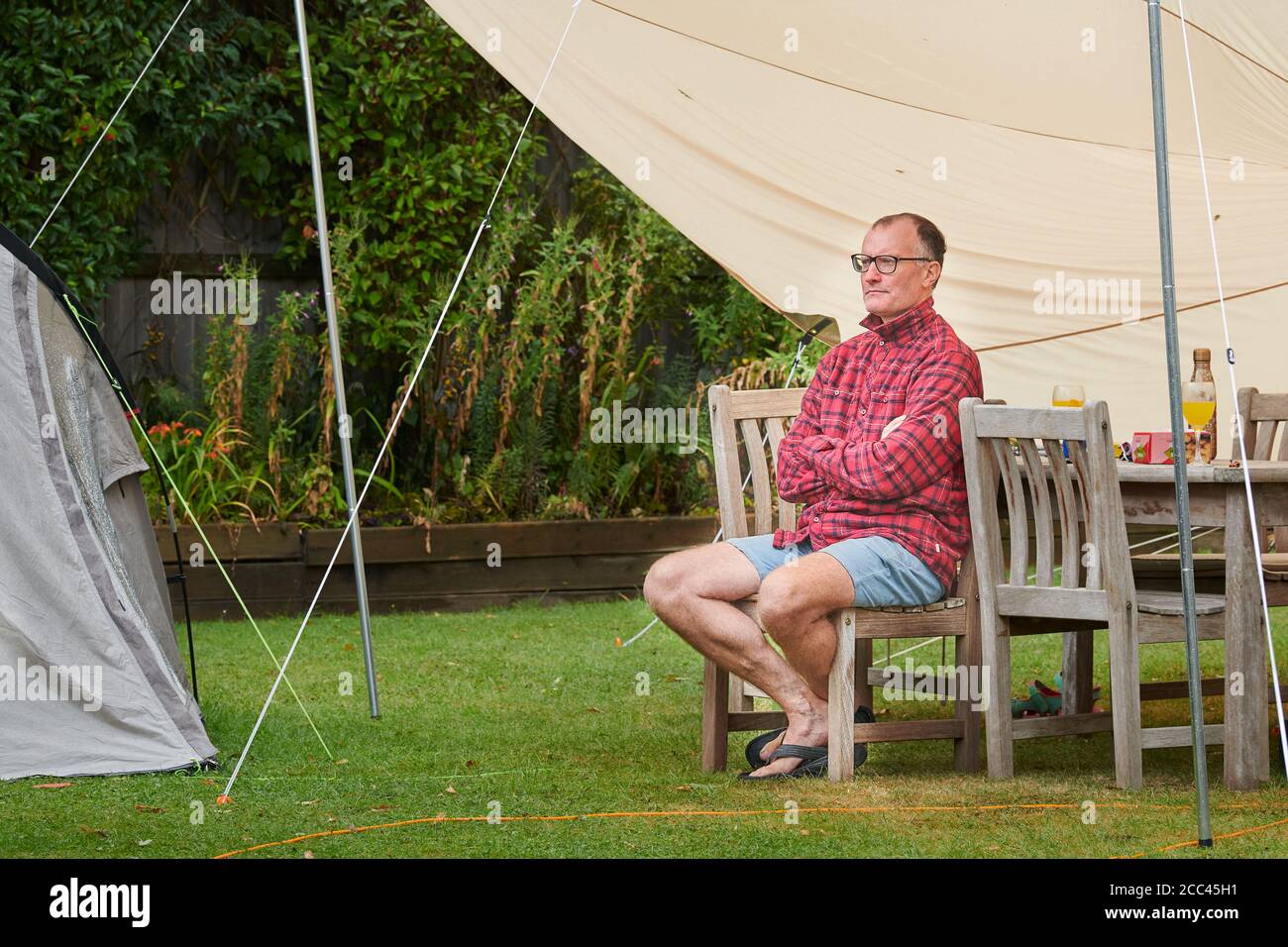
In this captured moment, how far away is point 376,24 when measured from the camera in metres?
7.50

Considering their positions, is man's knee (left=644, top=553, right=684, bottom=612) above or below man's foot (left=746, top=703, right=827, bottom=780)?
above

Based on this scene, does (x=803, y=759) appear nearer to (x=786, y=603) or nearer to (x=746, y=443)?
(x=786, y=603)

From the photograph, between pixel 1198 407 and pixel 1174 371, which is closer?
pixel 1174 371

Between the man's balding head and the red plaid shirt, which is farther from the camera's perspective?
the man's balding head

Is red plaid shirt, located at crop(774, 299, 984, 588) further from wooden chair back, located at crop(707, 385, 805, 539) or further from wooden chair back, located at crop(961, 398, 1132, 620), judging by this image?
wooden chair back, located at crop(707, 385, 805, 539)

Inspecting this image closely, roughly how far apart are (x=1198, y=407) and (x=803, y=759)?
1281mm

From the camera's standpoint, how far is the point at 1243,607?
363 cm

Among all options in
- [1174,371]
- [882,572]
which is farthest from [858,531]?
[1174,371]

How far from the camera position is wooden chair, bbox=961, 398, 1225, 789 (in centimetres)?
359

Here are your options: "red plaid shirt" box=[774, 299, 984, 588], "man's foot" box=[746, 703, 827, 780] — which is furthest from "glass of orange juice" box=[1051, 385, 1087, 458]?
"man's foot" box=[746, 703, 827, 780]

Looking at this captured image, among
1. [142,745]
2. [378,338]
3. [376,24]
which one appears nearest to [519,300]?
[378,338]

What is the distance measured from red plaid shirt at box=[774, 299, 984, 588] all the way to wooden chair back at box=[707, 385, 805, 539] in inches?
8.8

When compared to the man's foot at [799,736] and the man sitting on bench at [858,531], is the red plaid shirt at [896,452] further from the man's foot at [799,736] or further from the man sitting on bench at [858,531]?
the man's foot at [799,736]
